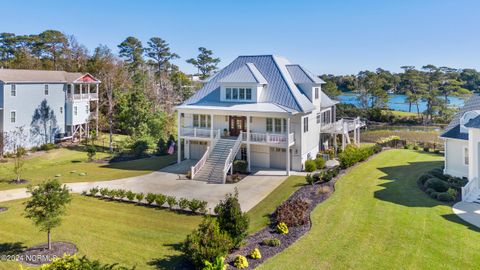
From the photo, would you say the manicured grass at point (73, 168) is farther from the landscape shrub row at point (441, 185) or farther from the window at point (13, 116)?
the landscape shrub row at point (441, 185)

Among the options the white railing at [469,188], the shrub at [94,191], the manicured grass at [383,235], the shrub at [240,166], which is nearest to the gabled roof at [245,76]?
the shrub at [240,166]

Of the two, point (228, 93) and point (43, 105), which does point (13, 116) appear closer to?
point (43, 105)

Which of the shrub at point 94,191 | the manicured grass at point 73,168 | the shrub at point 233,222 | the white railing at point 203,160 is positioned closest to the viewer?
the shrub at point 233,222

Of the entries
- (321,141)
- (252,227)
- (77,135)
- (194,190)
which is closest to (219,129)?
(194,190)

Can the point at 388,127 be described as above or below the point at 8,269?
above

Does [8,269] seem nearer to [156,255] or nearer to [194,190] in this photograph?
[156,255]

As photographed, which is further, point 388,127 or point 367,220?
point 388,127
